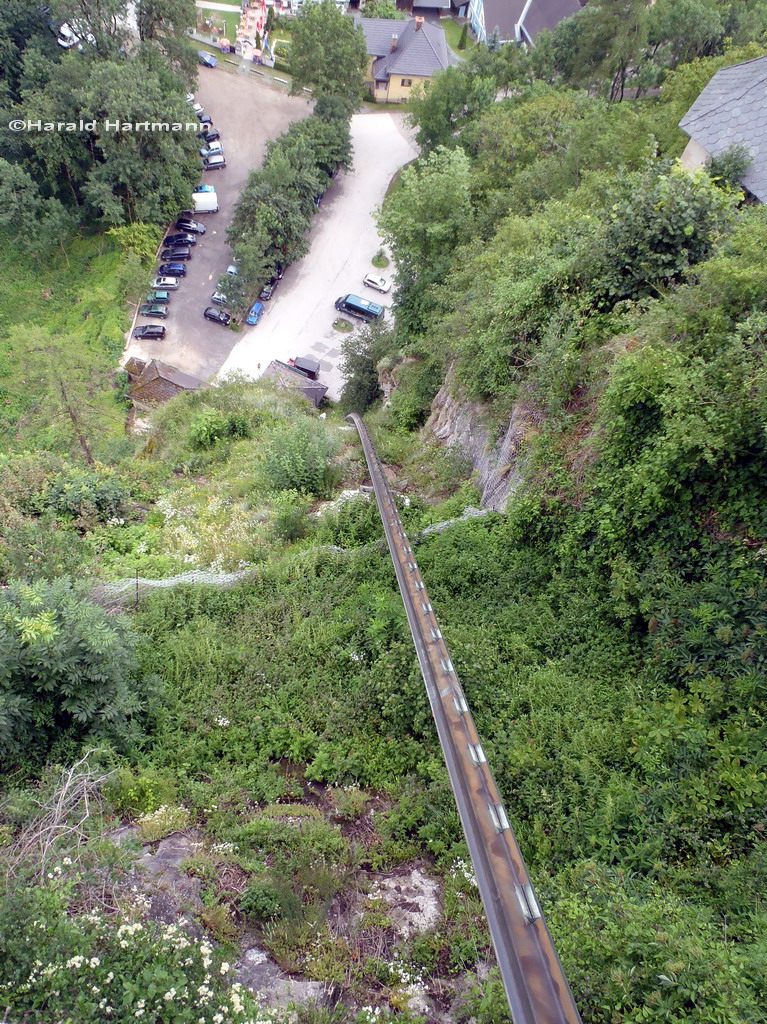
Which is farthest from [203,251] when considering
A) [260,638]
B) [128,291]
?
[260,638]

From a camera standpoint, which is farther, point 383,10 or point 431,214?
point 383,10

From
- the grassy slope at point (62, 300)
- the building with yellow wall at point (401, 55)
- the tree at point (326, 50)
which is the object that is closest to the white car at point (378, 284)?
the tree at point (326, 50)

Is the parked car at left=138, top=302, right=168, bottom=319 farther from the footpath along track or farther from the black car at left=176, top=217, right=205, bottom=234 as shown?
the footpath along track

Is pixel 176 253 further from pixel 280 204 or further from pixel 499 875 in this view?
pixel 499 875

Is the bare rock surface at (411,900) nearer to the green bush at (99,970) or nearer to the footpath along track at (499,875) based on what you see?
the green bush at (99,970)

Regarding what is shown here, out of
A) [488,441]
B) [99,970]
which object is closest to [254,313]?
[488,441]

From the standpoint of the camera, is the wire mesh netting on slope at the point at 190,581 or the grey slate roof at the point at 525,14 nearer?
the wire mesh netting on slope at the point at 190,581

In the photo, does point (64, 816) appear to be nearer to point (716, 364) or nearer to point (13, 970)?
point (13, 970)
